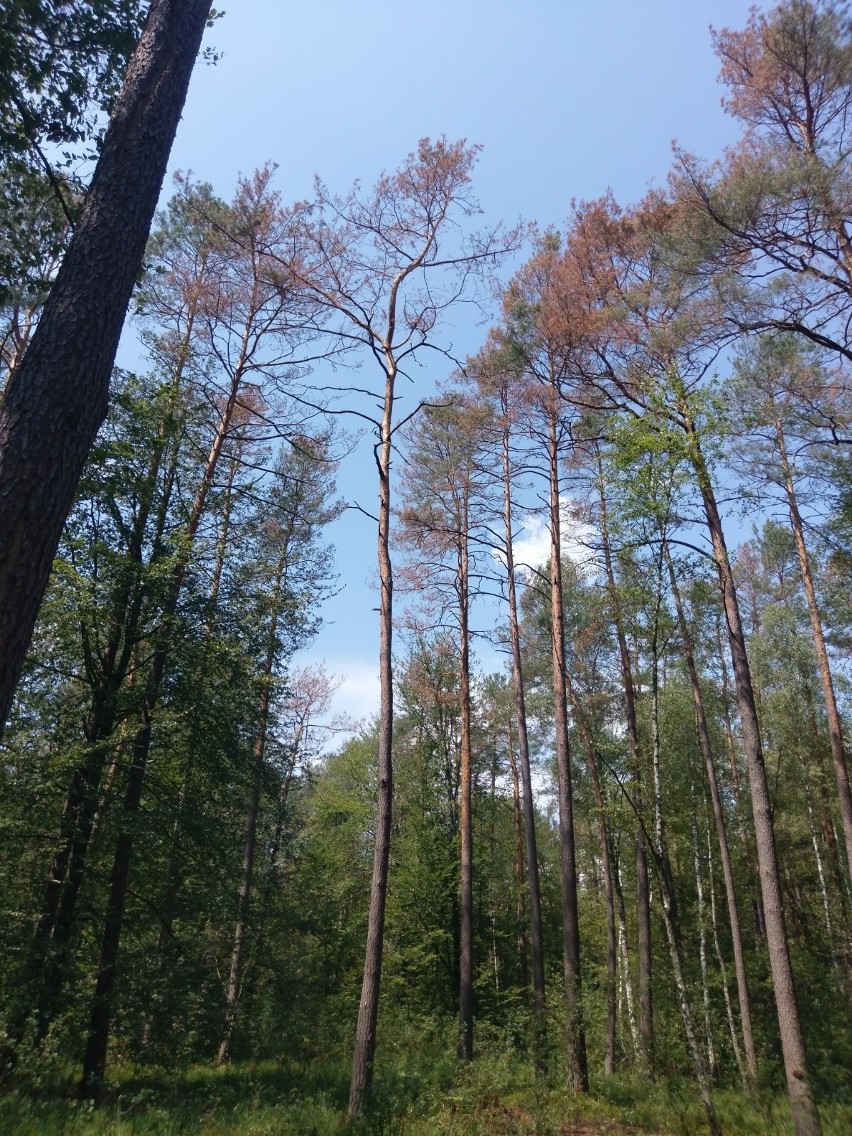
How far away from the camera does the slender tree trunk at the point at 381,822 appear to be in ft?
22.5

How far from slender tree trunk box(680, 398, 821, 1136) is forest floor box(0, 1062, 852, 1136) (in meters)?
1.55

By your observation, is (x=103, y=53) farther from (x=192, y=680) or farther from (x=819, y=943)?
(x=819, y=943)

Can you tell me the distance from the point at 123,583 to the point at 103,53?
558 centimetres

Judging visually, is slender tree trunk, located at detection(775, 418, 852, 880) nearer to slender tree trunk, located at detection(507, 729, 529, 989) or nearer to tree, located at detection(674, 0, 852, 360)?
tree, located at detection(674, 0, 852, 360)

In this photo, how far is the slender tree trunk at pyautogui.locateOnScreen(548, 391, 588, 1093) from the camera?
1023cm

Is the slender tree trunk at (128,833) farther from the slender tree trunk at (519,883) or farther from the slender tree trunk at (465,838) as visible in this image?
the slender tree trunk at (519,883)

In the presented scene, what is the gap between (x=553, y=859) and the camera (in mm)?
28531

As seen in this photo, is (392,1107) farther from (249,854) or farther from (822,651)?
(822,651)

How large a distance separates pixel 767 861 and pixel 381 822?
15.0 ft

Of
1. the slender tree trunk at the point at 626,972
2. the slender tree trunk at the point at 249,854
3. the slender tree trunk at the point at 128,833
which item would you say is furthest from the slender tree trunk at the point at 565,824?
the slender tree trunk at the point at 128,833

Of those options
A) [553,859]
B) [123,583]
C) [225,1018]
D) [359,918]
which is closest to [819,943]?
[553,859]

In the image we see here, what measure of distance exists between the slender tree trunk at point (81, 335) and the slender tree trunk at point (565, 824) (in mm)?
9836

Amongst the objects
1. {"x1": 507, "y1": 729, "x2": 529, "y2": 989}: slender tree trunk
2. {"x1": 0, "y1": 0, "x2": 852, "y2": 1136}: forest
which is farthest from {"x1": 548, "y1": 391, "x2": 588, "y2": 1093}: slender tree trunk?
{"x1": 507, "y1": 729, "x2": 529, "y2": 989}: slender tree trunk

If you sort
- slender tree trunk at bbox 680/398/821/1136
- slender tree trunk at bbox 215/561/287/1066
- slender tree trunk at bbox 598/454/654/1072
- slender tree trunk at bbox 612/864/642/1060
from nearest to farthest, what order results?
slender tree trunk at bbox 680/398/821/1136, slender tree trunk at bbox 215/561/287/1066, slender tree trunk at bbox 598/454/654/1072, slender tree trunk at bbox 612/864/642/1060
